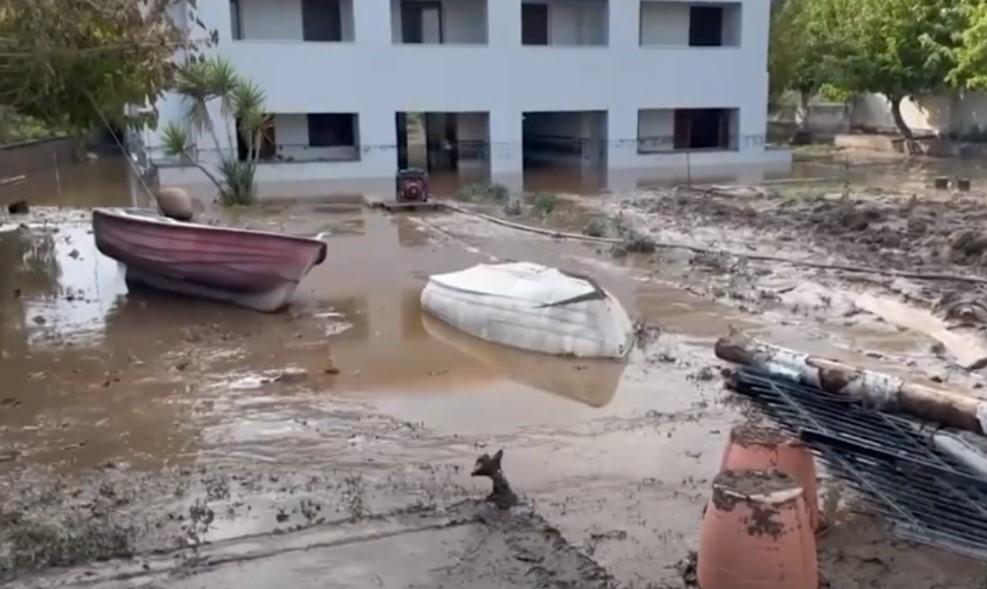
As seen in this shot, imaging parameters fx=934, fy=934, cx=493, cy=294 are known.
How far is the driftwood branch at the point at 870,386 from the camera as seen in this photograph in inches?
159

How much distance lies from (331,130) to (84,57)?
2003cm

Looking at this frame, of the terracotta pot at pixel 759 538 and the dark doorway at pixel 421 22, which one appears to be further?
the dark doorway at pixel 421 22

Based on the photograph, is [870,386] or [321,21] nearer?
[870,386]

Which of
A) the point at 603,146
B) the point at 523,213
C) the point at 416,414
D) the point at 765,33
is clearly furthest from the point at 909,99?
the point at 416,414

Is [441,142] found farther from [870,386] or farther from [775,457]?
[870,386]

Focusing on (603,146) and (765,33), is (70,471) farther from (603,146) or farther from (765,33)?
(765,33)

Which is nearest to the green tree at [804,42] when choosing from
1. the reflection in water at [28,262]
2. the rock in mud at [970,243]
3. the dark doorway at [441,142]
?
the dark doorway at [441,142]

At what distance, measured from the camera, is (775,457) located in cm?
465

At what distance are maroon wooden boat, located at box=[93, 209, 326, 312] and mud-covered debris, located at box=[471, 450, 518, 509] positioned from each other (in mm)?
5400

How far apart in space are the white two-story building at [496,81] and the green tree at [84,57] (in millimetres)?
14784

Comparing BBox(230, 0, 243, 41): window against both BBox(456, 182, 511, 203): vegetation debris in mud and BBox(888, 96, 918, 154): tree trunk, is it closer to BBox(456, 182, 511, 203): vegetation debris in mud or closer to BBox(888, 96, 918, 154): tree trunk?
BBox(456, 182, 511, 203): vegetation debris in mud

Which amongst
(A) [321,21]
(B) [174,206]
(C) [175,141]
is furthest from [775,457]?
(A) [321,21]

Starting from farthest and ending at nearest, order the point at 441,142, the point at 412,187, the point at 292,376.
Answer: the point at 441,142, the point at 412,187, the point at 292,376

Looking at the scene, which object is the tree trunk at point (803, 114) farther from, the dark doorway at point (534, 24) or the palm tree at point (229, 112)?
the palm tree at point (229, 112)
